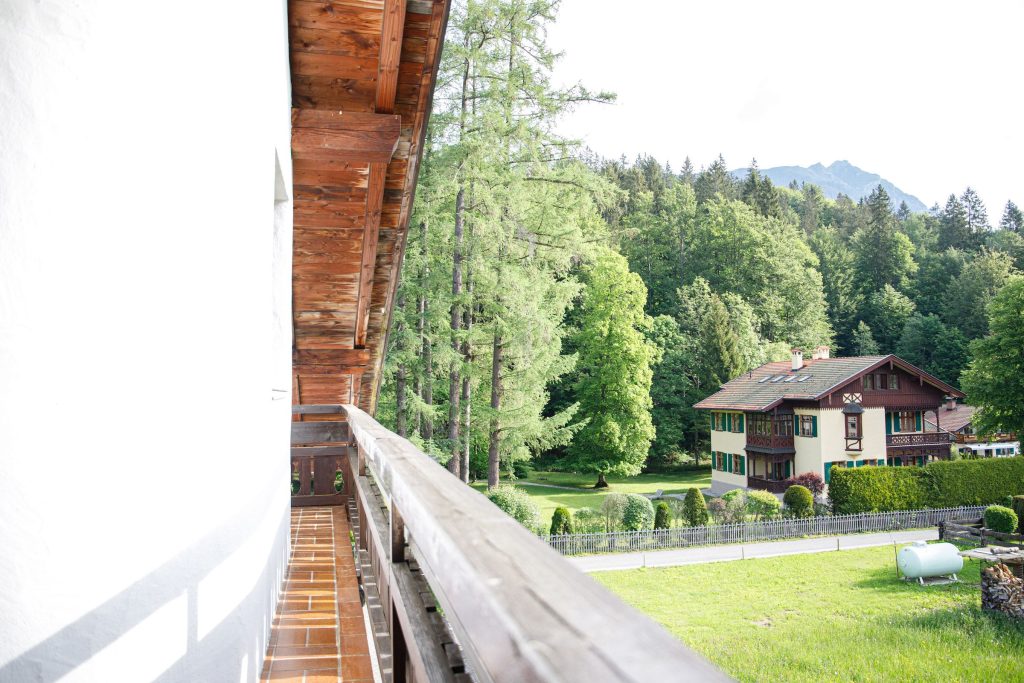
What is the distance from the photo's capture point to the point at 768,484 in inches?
1252

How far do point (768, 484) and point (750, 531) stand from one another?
35.4ft

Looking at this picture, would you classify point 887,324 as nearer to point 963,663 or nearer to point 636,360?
point 636,360

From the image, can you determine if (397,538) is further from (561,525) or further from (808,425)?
(808,425)

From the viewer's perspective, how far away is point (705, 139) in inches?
5576

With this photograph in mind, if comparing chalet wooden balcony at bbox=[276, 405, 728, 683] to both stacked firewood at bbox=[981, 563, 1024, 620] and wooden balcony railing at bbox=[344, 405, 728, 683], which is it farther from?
stacked firewood at bbox=[981, 563, 1024, 620]

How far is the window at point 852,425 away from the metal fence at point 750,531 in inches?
262

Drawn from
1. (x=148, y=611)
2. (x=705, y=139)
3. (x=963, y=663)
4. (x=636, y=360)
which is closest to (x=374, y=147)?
(x=148, y=611)

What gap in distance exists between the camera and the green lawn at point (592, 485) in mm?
30516

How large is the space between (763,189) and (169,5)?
59278 mm

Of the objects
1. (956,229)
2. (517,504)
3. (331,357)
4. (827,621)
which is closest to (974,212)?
(956,229)

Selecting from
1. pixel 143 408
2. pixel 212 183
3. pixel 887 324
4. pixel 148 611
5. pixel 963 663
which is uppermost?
pixel 887 324

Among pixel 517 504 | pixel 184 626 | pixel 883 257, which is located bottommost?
pixel 517 504

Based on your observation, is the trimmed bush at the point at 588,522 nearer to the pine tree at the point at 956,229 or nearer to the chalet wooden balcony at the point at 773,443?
the chalet wooden balcony at the point at 773,443

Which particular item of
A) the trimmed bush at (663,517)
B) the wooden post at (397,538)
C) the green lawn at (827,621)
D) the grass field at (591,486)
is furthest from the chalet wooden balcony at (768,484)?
the wooden post at (397,538)
